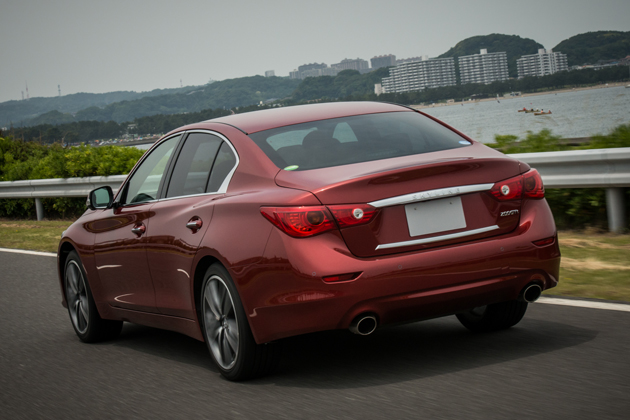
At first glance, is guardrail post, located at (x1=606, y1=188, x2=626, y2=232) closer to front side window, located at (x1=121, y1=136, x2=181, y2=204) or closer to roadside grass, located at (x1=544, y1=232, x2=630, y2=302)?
roadside grass, located at (x1=544, y1=232, x2=630, y2=302)

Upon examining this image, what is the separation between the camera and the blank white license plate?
13.8ft

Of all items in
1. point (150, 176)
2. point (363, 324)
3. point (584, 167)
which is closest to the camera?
point (363, 324)

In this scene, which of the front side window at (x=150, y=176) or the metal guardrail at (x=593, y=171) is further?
the metal guardrail at (x=593, y=171)

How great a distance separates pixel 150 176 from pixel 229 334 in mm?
1547

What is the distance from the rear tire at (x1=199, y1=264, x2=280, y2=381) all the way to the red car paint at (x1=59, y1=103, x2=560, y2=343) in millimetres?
100

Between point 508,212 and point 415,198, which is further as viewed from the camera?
point 508,212

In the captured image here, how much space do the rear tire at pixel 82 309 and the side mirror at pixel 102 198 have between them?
0.52 m

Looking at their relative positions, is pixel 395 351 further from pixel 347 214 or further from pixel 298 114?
pixel 298 114

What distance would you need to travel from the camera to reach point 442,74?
47.8m

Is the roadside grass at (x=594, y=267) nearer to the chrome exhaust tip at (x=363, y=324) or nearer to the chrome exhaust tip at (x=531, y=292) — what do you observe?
the chrome exhaust tip at (x=531, y=292)

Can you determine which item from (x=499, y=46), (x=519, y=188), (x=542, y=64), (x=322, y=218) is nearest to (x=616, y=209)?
(x=519, y=188)

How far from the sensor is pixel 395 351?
504 centimetres

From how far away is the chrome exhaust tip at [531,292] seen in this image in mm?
4535

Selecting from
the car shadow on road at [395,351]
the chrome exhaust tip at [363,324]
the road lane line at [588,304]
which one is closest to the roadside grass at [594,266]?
the road lane line at [588,304]
